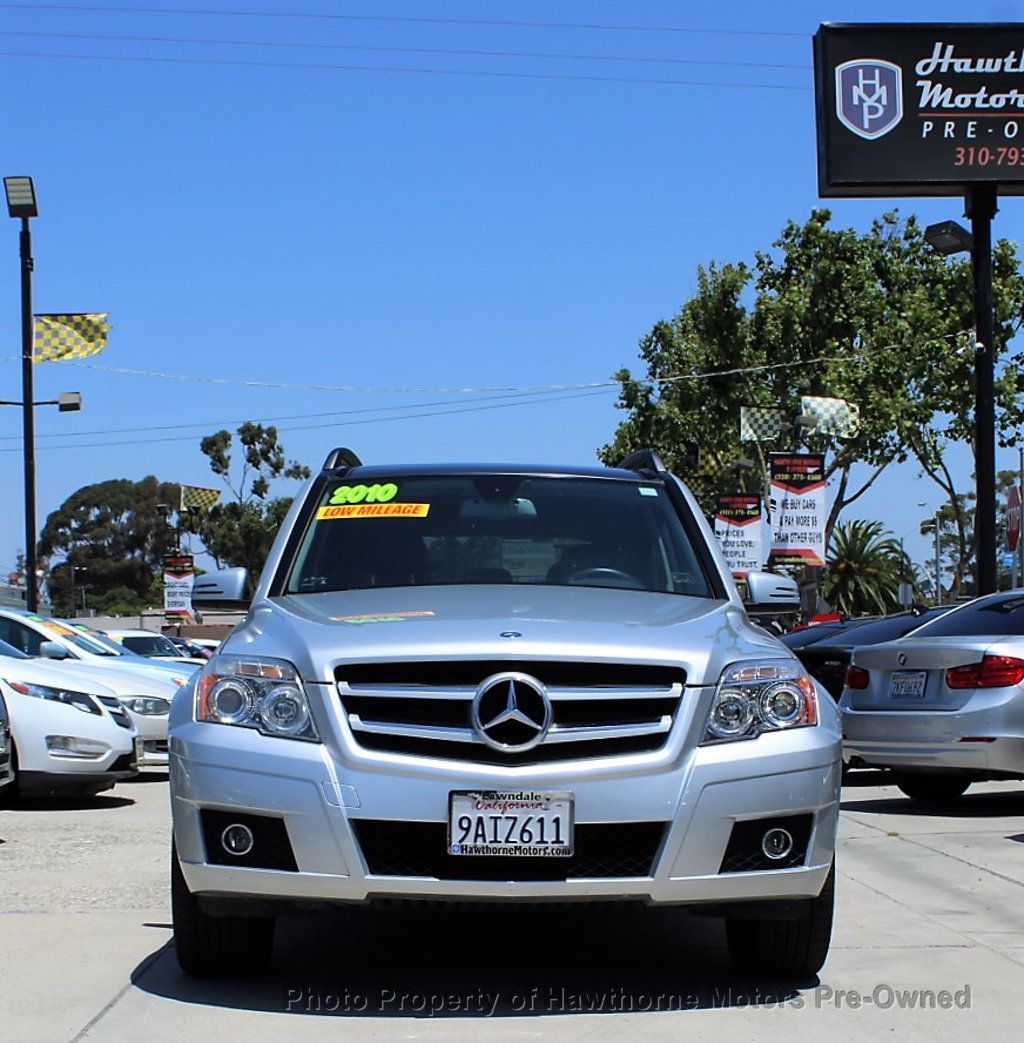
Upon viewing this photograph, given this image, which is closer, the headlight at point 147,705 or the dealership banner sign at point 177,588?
the headlight at point 147,705

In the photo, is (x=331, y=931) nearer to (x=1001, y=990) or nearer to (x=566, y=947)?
(x=566, y=947)

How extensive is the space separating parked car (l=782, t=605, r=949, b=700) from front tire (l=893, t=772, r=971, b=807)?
4.97 feet

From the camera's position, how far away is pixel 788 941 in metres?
5.37

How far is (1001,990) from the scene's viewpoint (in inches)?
213

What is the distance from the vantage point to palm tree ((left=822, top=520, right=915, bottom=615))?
56594mm

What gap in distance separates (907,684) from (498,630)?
21.2 ft

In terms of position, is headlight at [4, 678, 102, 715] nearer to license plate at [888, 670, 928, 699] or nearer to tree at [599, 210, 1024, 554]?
license plate at [888, 670, 928, 699]

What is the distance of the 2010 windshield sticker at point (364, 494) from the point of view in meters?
6.62

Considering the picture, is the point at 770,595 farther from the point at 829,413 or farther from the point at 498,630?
the point at 829,413

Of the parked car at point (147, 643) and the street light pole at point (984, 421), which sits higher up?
the street light pole at point (984, 421)

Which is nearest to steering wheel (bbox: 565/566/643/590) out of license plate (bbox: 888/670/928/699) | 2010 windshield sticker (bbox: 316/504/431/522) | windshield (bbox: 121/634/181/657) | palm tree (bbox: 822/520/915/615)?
2010 windshield sticker (bbox: 316/504/431/522)

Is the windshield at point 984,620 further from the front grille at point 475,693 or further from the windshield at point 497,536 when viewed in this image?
the front grille at point 475,693

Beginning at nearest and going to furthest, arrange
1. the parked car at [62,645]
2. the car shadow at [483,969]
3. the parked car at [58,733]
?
the car shadow at [483,969] < the parked car at [58,733] < the parked car at [62,645]

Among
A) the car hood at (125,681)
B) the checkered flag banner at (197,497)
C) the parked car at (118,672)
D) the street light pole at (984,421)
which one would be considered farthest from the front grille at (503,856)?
the checkered flag banner at (197,497)
